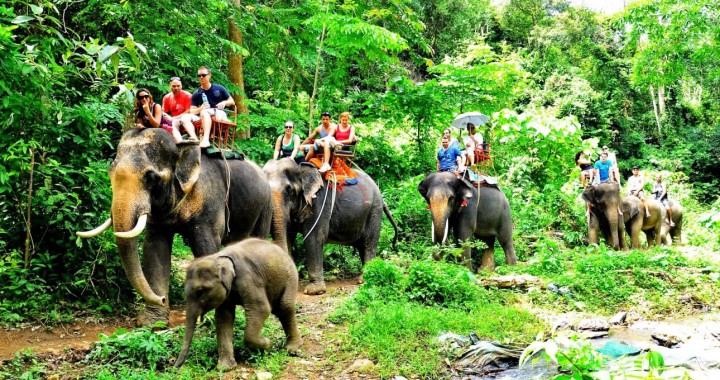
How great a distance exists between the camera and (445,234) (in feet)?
33.5

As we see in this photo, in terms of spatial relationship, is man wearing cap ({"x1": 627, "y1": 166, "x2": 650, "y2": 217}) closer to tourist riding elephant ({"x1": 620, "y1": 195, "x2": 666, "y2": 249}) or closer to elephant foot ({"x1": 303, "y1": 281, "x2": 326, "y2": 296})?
tourist riding elephant ({"x1": 620, "y1": 195, "x2": 666, "y2": 249})

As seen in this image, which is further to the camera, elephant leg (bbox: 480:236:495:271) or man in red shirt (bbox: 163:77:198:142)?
elephant leg (bbox: 480:236:495:271)

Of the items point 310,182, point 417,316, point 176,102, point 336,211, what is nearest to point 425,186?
point 336,211

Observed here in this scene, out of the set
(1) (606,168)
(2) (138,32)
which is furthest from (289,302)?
(1) (606,168)

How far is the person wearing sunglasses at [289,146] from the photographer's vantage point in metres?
9.25

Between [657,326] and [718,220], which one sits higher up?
[718,220]

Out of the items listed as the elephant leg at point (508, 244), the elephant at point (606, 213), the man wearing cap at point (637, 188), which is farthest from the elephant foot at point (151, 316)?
the man wearing cap at point (637, 188)

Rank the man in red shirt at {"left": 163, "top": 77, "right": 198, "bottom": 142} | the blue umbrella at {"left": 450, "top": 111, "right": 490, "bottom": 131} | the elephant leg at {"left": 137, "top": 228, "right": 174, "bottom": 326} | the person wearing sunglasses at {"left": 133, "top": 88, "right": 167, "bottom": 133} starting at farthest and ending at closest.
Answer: the blue umbrella at {"left": 450, "top": 111, "right": 490, "bottom": 131} → the man in red shirt at {"left": 163, "top": 77, "right": 198, "bottom": 142} → the elephant leg at {"left": 137, "top": 228, "right": 174, "bottom": 326} → the person wearing sunglasses at {"left": 133, "top": 88, "right": 167, "bottom": 133}

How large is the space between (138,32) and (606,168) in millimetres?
10508

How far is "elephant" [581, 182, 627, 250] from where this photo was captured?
13.6 metres

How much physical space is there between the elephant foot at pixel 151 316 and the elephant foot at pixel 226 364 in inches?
50.6

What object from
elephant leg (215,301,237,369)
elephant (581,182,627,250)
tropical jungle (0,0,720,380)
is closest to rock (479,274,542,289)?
tropical jungle (0,0,720,380)

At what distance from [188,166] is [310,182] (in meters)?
3.03

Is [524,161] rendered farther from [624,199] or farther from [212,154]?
[212,154]
